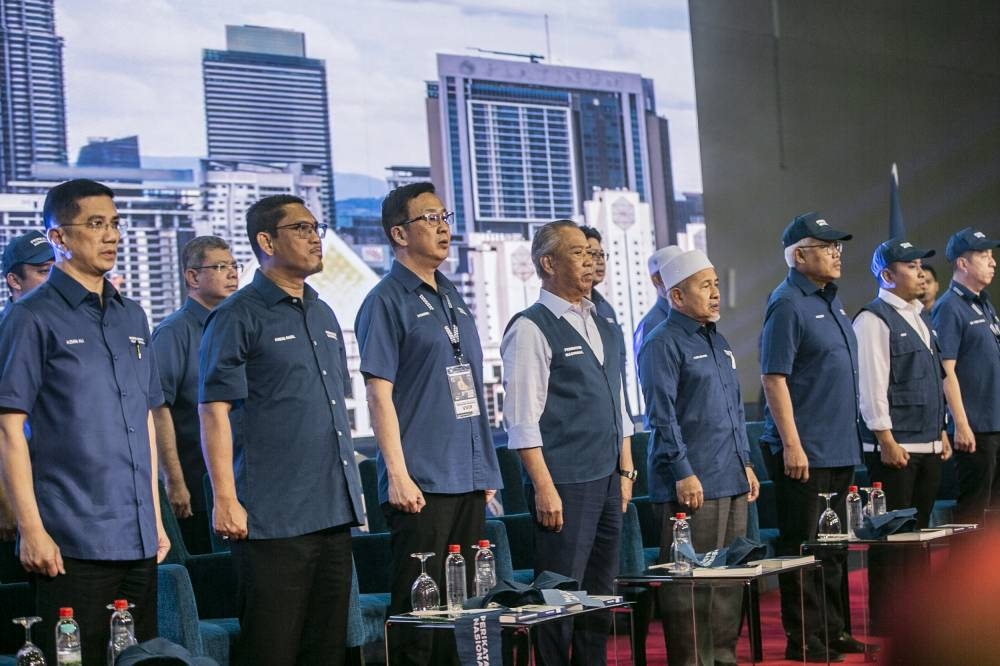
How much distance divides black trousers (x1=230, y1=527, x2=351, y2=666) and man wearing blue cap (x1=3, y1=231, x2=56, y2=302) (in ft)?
4.82

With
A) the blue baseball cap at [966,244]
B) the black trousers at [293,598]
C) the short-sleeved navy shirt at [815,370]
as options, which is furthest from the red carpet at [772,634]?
the blue baseball cap at [966,244]

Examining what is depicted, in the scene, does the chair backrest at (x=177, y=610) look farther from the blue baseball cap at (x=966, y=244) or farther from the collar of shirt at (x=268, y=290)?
the blue baseball cap at (x=966, y=244)

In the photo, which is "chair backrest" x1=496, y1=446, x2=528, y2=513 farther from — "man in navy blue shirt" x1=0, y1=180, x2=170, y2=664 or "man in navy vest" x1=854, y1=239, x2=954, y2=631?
"man in navy blue shirt" x1=0, y1=180, x2=170, y2=664

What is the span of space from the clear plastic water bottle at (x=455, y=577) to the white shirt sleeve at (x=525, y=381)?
0.58 metres

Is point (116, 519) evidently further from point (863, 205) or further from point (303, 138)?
point (863, 205)

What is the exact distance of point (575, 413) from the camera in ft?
13.4

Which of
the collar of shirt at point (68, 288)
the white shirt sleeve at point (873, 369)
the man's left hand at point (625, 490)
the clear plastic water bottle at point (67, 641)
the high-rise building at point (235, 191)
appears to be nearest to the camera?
the clear plastic water bottle at point (67, 641)

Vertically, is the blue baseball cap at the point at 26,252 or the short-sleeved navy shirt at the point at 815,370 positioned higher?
the blue baseball cap at the point at 26,252

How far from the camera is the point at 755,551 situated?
3.95m

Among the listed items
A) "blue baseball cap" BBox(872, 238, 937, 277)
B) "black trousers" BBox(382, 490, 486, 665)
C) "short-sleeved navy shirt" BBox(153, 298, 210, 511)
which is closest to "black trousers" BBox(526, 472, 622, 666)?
"black trousers" BBox(382, 490, 486, 665)

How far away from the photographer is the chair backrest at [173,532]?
411 centimetres

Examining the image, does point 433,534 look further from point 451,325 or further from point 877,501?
point 877,501

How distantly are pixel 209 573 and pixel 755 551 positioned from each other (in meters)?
1.71

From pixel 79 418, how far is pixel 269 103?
3.38 metres
